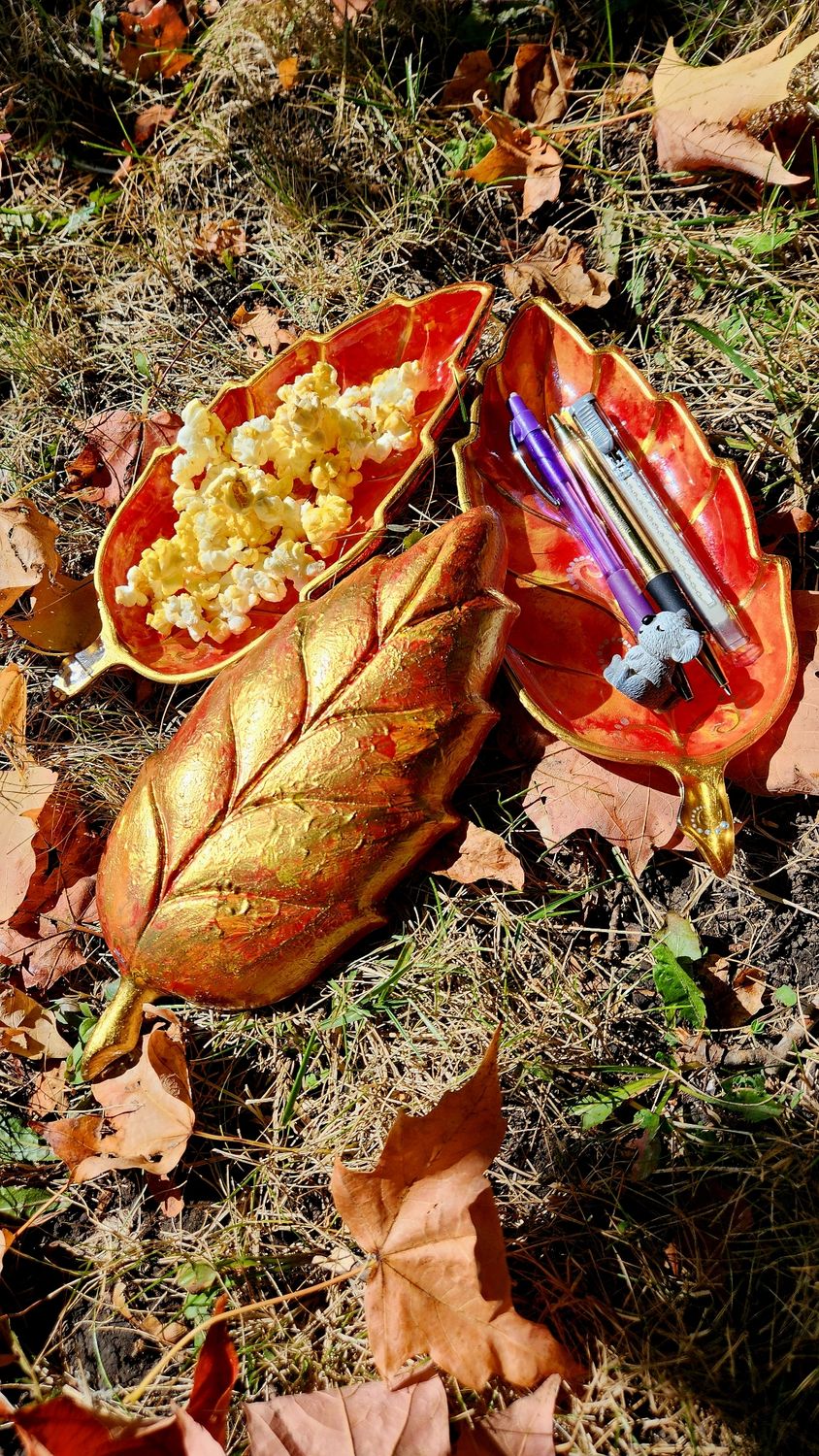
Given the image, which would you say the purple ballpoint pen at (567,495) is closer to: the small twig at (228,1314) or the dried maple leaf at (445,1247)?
the dried maple leaf at (445,1247)

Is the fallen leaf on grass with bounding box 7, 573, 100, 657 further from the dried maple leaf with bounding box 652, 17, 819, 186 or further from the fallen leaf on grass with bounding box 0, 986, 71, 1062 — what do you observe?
the dried maple leaf with bounding box 652, 17, 819, 186

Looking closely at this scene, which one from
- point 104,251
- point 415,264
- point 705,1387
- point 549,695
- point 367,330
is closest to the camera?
point 705,1387

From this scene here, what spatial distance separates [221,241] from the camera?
6.93 feet

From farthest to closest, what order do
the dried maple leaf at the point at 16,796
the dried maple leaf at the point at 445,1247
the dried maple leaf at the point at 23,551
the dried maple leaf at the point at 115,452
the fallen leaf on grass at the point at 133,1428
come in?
1. the dried maple leaf at the point at 115,452
2. the dried maple leaf at the point at 23,551
3. the dried maple leaf at the point at 16,796
4. the dried maple leaf at the point at 445,1247
5. the fallen leaf on grass at the point at 133,1428

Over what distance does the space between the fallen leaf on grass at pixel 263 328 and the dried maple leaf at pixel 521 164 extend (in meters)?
0.46

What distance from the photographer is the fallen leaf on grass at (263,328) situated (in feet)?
6.57

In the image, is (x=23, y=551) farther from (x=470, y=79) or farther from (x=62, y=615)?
(x=470, y=79)

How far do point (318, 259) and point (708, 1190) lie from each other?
1.84 meters

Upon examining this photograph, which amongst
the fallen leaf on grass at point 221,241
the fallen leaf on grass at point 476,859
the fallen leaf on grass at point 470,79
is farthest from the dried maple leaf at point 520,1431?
the fallen leaf on grass at point 470,79

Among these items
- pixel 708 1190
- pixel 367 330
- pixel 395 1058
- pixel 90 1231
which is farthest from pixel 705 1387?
pixel 367 330

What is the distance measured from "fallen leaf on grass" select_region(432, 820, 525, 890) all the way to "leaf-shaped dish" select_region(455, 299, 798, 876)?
225 mm

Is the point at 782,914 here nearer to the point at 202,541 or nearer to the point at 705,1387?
the point at 705,1387

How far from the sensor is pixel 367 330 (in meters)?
1.79

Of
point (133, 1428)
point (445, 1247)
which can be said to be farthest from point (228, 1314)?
→ point (445, 1247)
